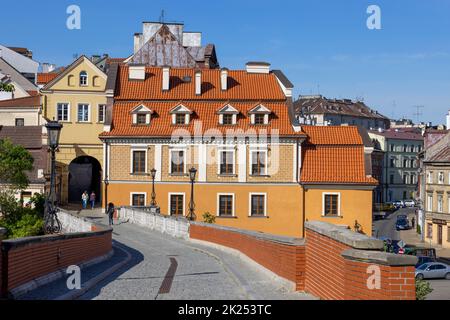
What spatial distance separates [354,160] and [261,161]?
6281 millimetres

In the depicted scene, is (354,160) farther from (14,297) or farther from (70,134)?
(14,297)

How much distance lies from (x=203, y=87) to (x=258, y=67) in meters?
4.41

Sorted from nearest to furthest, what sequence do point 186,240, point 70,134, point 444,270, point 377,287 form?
point 377,287, point 186,240, point 444,270, point 70,134

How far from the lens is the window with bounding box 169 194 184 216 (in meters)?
48.3

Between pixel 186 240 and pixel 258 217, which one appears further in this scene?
pixel 258 217

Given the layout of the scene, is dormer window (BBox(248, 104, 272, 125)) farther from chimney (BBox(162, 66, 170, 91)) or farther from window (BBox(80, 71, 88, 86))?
window (BBox(80, 71, 88, 86))

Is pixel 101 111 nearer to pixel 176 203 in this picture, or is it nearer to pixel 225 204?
pixel 176 203

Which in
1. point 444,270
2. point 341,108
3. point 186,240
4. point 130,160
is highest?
point 341,108

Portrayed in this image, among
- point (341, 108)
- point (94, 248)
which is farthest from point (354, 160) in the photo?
point (341, 108)

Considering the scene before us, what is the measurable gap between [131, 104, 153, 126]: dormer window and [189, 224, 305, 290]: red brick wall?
2140 cm

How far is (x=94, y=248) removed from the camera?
68.0 feet

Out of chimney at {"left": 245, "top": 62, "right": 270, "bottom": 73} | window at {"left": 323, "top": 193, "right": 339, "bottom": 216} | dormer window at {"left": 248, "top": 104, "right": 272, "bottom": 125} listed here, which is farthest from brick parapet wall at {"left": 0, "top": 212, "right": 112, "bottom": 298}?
chimney at {"left": 245, "top": 62, "right": 270, "bottom": 73}

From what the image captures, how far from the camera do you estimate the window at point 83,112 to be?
51969 mm

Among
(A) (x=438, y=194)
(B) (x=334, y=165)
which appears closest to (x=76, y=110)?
(B) (x=334, y=165)
